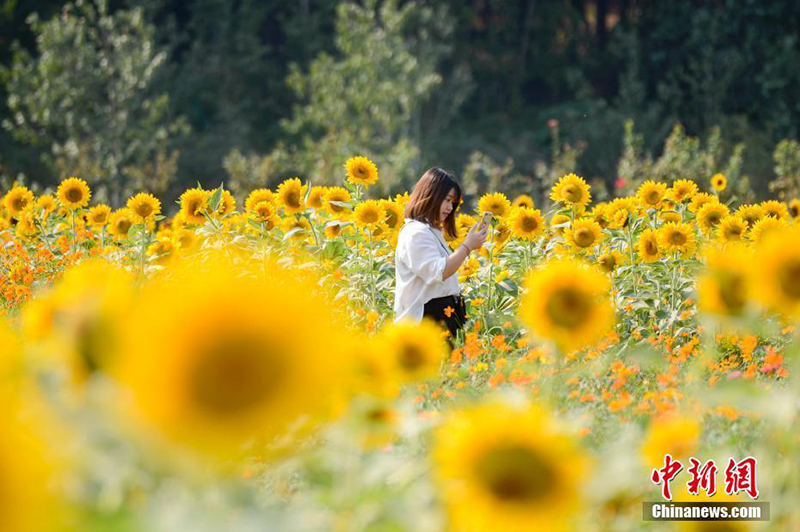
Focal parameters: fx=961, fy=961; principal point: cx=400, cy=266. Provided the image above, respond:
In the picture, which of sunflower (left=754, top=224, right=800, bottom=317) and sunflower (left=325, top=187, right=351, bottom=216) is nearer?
sunflower (left=754, top=224, right=800, bottom=317)

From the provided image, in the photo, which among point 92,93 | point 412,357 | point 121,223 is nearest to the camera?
point 412,357

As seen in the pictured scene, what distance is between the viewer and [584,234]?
411cm

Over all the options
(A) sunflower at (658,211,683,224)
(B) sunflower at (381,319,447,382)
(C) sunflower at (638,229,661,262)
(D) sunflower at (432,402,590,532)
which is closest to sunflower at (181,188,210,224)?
(C) sunflower at (638,229,661,262)

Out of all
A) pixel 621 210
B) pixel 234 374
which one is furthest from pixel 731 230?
pixel 234 374

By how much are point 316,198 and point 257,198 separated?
0.31 metres

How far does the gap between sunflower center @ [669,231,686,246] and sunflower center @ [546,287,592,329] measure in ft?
8.46

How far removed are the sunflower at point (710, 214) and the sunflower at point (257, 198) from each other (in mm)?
1982

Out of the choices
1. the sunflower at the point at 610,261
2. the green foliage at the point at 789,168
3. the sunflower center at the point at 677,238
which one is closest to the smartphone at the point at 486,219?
the sunflower at the point at 610,261

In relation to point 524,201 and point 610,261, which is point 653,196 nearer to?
point 610,261

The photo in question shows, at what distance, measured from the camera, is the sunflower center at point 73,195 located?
5094 mm

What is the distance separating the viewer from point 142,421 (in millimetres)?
774

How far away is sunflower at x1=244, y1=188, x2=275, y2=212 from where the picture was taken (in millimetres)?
4566

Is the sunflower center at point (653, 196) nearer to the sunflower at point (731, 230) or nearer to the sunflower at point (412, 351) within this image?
the sunflower at point (731, 230)

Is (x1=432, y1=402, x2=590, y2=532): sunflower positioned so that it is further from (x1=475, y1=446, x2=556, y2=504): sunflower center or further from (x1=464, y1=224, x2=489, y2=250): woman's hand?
(x1=464, y1=224, x2=489, y2=250): woman's hand
